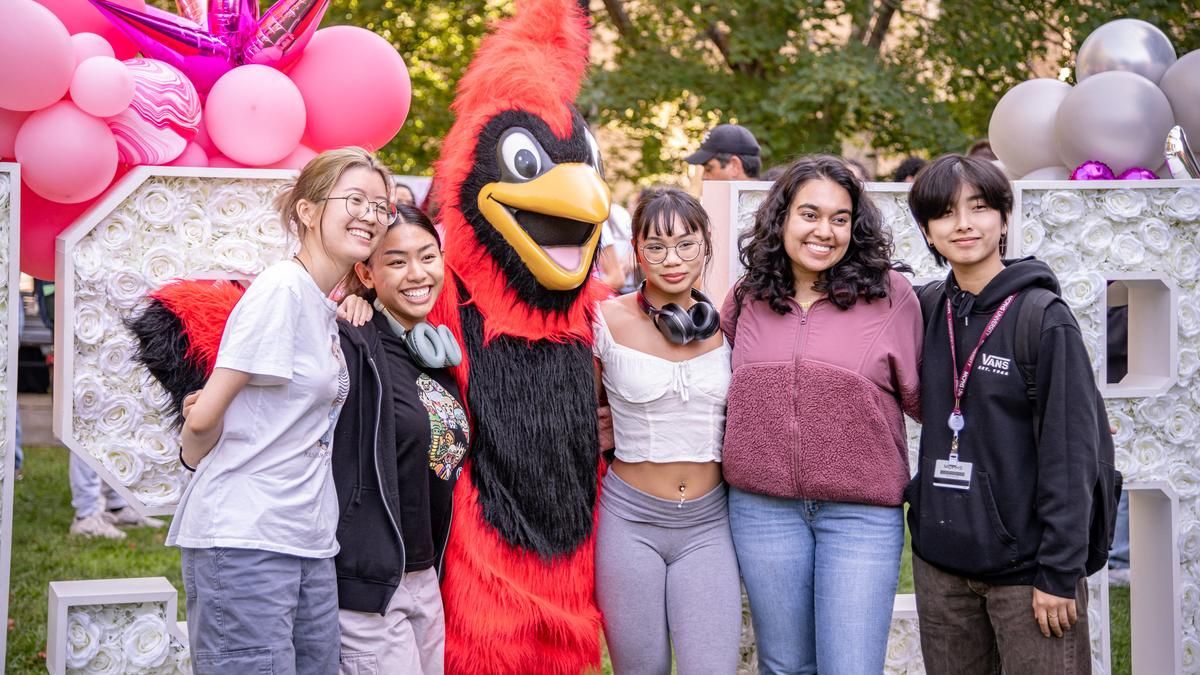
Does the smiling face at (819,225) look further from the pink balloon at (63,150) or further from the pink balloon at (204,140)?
the pink balloon at (63,150)

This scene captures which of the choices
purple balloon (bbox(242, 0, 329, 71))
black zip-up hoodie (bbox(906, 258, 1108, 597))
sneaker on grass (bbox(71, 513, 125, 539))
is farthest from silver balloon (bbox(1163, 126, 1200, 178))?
sneaker on grass (bbox(71, 513, 125, 539))

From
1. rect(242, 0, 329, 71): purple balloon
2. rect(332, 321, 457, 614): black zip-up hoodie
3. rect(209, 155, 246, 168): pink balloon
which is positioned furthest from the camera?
rect(209, 155, 246, 168): pink balloon

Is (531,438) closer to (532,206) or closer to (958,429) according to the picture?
(532,206)

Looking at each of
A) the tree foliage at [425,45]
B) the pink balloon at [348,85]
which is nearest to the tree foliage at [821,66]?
the tree foliage at [425,45]

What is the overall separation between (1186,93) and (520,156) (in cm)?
264

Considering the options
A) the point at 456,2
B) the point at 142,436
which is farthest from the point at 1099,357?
the point at 456,2

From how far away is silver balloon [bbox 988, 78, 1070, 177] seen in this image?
4.60m

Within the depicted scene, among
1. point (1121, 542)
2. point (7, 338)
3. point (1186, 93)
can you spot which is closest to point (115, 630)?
point (7, 338)

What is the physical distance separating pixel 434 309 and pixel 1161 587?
8.65ft

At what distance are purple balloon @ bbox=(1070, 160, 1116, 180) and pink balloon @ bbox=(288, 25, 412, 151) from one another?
2.38m

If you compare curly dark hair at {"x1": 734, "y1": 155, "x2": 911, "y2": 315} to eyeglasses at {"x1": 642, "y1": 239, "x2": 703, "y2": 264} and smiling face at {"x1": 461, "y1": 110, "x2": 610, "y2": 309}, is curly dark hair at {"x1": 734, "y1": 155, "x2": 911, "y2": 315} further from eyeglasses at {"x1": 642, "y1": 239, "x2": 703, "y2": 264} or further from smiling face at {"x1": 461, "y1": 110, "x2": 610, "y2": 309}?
smiling face at {"x1": 461, "y1": 110, "x2": 610, "y2": 309}

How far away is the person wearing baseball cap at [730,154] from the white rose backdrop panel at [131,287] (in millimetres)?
2547

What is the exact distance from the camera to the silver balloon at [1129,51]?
14.9 feet

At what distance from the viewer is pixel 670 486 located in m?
3.11
